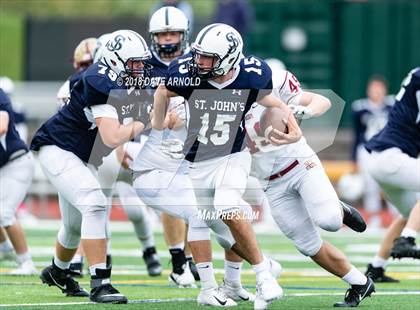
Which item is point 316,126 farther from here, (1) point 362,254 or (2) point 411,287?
(2) point 411,287

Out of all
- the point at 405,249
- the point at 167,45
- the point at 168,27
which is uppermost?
the point at 168,27

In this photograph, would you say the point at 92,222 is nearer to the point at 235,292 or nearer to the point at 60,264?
the point at 60,264

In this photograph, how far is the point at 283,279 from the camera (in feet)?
29.0

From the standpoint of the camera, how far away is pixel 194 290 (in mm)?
8078

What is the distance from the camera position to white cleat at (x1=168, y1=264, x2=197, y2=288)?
826 centimetres

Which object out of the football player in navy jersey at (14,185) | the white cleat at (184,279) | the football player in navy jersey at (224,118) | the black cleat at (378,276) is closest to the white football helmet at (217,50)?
the football player in navy jersey at (224,118)

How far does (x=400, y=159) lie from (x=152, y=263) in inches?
82.2

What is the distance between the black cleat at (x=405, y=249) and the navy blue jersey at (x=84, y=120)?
205cm

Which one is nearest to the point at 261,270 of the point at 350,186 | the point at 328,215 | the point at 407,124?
the point at 328,215

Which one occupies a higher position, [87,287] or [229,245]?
[229,245]

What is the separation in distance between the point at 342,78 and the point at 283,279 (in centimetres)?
1056

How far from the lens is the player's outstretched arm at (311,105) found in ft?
23.6

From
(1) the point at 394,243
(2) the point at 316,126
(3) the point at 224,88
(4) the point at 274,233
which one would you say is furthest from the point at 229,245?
(2) the point at 316,126

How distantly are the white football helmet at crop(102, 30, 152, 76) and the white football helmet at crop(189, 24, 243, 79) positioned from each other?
0.37m
